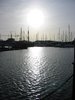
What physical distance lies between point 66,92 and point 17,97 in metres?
4.47

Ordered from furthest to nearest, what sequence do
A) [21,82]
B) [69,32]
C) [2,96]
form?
[69,32] < [21,82] < [2,96]

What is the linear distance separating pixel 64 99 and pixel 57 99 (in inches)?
22.1

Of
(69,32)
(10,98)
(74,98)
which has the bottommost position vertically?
(10,98)

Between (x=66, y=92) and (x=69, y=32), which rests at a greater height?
(x=69, y=32)

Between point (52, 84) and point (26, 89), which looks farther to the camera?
point (52, 84)

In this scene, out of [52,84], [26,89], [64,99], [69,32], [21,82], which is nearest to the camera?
[64,99]

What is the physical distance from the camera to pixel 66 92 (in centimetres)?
1656

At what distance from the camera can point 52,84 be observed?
64.2 ft

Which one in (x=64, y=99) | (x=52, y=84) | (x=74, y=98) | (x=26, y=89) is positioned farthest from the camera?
(x=52, y=84)

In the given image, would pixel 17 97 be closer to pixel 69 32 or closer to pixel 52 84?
pixel 52 84

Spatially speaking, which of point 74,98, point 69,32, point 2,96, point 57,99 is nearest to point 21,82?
point 2,96

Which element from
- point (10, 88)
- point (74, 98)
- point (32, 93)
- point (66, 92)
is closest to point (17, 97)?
point (32, 93)

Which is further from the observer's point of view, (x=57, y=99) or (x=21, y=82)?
(x=21, y=82)

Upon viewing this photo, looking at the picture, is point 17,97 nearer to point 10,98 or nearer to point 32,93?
point 10,98
